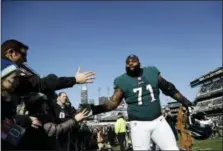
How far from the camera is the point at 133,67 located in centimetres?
626

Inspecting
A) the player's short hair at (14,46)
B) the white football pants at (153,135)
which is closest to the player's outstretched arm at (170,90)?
the white football pants at (153,135)

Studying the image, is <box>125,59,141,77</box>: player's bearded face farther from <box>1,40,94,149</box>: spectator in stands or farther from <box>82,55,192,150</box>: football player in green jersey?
<box>1,40,94,149</box>: spectator in stands

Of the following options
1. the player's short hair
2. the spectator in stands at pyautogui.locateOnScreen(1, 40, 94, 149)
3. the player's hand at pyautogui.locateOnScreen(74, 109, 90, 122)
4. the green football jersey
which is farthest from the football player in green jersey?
the player's short hair

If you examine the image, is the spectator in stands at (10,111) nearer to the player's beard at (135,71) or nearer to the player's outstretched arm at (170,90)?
the player's beard at (135,71)

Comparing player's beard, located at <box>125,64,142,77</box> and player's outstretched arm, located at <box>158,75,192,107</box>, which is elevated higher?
player's beard, located at <box>125,64,142,77</box>

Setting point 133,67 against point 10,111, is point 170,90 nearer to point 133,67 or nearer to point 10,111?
point 133,67

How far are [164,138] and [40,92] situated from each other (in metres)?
2.25

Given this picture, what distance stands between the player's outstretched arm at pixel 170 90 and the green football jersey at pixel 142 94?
20 centimetres

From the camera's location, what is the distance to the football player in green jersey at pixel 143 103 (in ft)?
18.9

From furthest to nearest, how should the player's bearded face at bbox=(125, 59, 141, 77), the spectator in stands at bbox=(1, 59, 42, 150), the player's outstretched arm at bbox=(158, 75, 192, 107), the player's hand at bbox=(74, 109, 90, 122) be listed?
the player's outstretched arm at bbox=(158, 75, 192, 107) → the player's bearded face at bbox=(125, 59, 141, 77) → the player's hand at bbox=(74, 109, 90, 122) → the spectator in stands at bbox=(1, 59, 42, 150)

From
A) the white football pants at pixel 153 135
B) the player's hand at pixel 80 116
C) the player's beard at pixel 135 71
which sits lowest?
the white football pants at pixel 153 135

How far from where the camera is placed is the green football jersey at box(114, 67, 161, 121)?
5.92 m

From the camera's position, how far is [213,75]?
81500mm

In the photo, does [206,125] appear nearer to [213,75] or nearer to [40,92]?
[40,92]
